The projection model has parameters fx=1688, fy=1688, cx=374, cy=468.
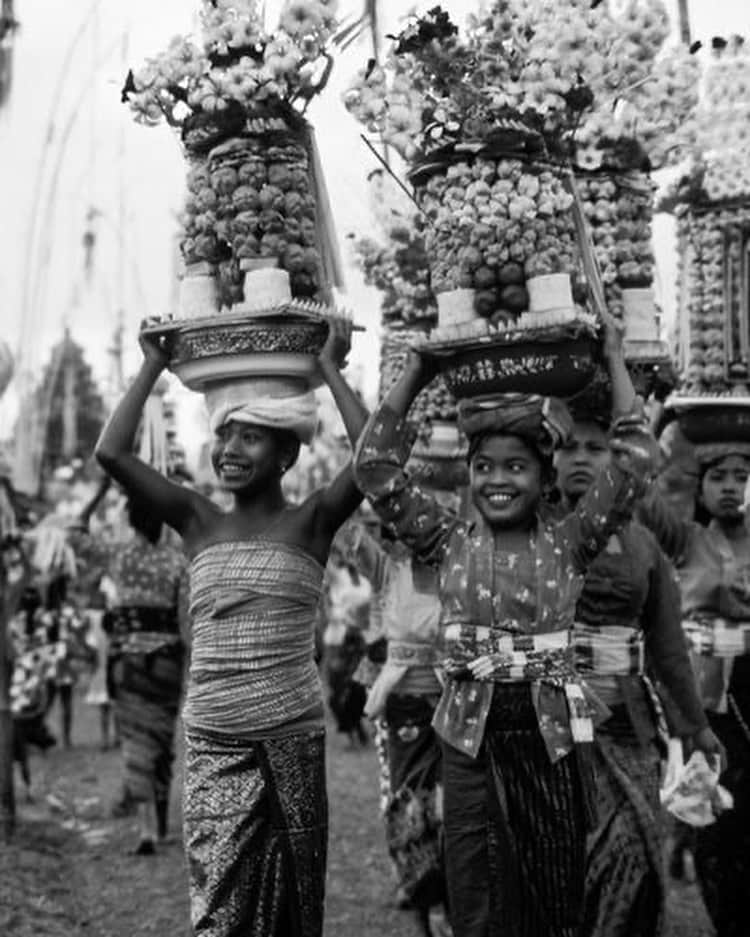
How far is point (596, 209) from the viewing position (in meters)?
5.97

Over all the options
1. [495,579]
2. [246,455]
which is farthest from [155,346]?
[495,579]

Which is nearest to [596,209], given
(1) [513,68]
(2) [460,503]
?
(1) [513,68]

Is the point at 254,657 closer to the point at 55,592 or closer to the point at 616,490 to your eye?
the point at 616,490

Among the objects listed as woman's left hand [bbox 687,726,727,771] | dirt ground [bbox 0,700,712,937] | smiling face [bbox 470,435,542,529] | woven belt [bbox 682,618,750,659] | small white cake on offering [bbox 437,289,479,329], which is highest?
small white cake on offering [bbox 437,289,479,329]

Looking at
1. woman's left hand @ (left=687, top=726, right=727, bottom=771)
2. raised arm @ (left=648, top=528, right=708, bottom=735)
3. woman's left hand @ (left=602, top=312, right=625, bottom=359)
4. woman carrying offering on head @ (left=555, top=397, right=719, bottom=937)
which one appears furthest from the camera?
woman's left hand @ (left=687, top=726, right=727, bottom=771)

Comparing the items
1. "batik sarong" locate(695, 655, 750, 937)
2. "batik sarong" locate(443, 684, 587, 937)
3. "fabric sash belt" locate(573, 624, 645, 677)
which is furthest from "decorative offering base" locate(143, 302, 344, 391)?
"batik sarong" locate(695, 655, 750, 937)

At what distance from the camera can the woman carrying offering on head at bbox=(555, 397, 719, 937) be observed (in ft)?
18.7

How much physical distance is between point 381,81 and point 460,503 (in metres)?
2.17

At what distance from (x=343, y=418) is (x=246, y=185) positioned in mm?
823

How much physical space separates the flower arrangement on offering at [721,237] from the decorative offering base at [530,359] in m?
2.19

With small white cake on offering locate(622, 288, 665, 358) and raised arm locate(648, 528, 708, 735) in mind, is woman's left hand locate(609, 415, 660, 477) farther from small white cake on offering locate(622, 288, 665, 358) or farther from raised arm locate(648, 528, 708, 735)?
raised arm locate(648, 528, 708, 735)

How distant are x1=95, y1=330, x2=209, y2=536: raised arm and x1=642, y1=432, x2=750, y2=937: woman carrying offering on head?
2372mm

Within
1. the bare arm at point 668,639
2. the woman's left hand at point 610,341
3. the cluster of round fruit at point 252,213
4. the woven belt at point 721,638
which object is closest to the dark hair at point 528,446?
the woman's left hand at point 610,341

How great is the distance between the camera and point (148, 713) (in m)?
10.5
